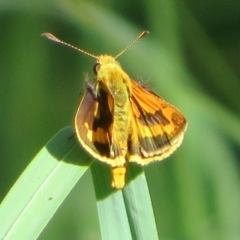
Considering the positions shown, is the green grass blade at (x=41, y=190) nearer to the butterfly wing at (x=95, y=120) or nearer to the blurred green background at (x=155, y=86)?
the butterfly wing at (x=95, y=120)

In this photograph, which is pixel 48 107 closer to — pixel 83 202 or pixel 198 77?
pixel 83 202

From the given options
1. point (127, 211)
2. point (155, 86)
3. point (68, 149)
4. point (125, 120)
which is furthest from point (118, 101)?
point (155, 86)

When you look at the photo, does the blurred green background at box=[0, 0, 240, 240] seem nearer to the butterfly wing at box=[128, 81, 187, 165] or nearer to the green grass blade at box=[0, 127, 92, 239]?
the butterfly wing at box=[128, 81, 187, 165]

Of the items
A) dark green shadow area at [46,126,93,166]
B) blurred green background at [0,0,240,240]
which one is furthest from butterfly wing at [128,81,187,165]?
blurred green background at [0,0,240,240]

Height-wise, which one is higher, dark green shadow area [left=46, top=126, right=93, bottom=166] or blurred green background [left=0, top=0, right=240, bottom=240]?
blurred green background [left=0, top=0, right=240, bottom=240]

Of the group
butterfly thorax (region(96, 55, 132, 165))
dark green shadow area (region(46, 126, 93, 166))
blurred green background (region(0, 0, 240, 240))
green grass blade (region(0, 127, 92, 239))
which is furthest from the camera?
blurred green background (region(0, 0, 240, 240))

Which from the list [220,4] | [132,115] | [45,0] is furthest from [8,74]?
[132,115]

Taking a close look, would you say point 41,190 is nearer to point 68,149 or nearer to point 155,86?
point 68,149

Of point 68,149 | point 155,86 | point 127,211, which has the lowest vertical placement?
point 127,211

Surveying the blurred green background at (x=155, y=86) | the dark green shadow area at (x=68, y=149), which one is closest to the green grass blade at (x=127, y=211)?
the dark green shadow area at (x=68, y=149)
